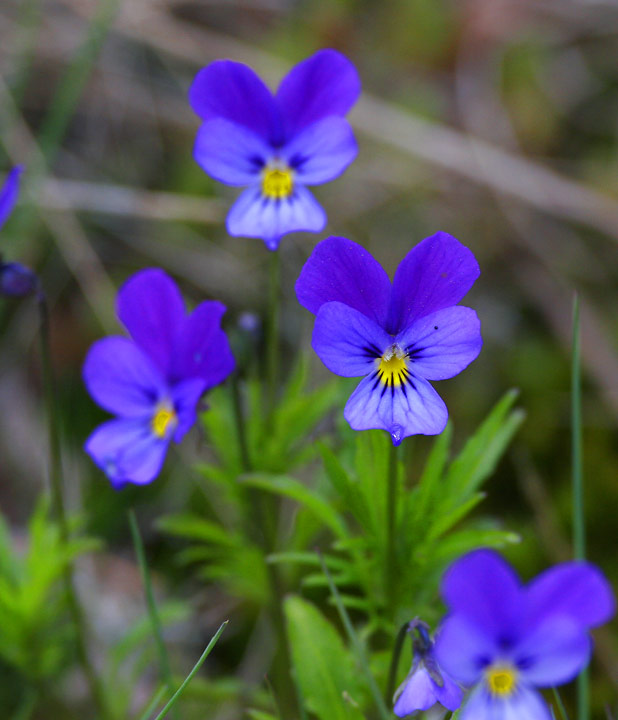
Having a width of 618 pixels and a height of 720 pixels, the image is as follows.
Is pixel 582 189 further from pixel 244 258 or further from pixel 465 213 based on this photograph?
pixel 244 258

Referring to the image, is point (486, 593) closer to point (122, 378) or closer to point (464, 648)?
point (464, 648)

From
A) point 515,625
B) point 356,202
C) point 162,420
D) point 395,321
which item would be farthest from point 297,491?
point 356,202

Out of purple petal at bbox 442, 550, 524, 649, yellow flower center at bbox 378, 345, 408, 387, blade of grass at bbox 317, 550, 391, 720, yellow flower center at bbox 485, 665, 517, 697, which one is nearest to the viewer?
purple petal at bbox 442, 550, 524, 649

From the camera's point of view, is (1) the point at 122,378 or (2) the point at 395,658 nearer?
(2) the point at 395,658

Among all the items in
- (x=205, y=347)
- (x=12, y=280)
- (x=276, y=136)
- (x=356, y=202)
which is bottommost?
(x=205, y=347)

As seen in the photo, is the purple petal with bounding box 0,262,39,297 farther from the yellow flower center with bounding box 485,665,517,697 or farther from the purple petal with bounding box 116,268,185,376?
the yellow flower center with bounding box 485,665,517,697

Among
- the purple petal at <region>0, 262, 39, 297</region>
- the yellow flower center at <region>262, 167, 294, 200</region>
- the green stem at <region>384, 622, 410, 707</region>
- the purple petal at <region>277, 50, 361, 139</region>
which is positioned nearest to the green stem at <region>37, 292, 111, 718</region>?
the purple petal at <region>0, 262, 39, 297</region>

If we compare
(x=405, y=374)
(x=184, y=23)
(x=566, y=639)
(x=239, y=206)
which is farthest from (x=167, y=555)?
(x=184, y=23)

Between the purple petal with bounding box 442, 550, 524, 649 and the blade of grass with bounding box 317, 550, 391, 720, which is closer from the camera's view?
the purple petal with bounding box 442, 550, 524, 649
